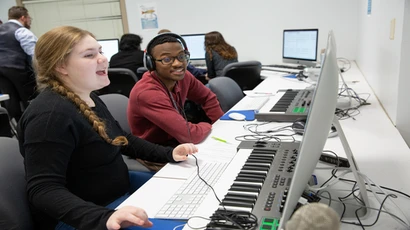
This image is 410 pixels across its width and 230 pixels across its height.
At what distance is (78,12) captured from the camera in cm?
545

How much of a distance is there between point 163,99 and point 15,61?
3073 millimetres

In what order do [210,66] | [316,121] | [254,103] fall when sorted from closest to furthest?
[316,121] → [254,103] → [210,66]

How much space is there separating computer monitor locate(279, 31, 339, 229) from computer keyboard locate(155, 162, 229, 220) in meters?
0.36

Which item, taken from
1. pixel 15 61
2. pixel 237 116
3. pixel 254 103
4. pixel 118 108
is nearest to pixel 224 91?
pixel 254 103

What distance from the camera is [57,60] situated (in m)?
1.14

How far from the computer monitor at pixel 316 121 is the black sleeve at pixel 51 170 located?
0.57 m

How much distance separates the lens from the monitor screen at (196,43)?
4.64 meters

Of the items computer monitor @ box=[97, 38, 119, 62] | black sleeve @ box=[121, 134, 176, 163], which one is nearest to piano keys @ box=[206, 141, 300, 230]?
black sleeve @ box=[121, 134, 176, 163]

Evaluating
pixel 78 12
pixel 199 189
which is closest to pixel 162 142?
pixel 199 189

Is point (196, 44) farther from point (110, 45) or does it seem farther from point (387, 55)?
point (387, 55)

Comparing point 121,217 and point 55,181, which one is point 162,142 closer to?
point 55,181

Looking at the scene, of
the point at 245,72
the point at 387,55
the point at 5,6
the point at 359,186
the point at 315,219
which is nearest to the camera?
the point at 315,219

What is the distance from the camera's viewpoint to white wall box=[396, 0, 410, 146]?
1.41 meters

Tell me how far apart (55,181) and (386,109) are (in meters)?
1.66
